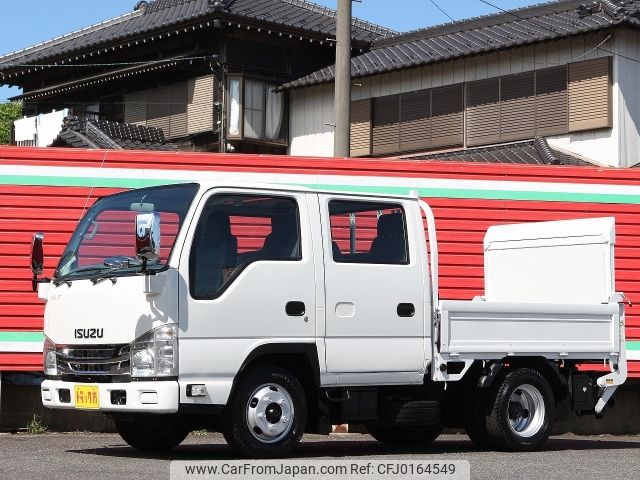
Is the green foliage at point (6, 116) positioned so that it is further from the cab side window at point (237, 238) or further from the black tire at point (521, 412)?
the cab side window at point (237, 238)

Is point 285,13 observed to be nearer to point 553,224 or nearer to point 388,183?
point 388,183

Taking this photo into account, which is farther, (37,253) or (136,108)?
(136,108)

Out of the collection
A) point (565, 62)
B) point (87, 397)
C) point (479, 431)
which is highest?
point (565, 62)

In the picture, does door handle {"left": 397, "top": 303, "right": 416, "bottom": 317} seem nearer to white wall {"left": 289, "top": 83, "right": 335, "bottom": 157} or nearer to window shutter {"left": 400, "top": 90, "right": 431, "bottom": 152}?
window shutter {"left": 400, "top": 90, "right": 431, "bottom": 152}

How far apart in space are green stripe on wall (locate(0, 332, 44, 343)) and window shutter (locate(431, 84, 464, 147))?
12995 mm

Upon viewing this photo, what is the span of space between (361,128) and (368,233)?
53.0 ft

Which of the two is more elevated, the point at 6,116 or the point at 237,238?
the point at 6,116

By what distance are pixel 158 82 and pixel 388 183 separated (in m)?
15.6

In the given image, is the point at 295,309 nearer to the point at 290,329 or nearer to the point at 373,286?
the point at 290,329

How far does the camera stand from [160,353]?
8.98 m

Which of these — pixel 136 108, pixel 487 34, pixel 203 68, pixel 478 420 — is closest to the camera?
pixel 478 420

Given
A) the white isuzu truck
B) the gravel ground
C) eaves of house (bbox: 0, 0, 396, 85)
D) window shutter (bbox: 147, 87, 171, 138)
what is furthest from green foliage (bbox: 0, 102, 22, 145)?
the white isuzu truck

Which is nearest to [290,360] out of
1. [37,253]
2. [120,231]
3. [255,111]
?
[120,231]

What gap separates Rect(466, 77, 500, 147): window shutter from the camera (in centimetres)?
2338
